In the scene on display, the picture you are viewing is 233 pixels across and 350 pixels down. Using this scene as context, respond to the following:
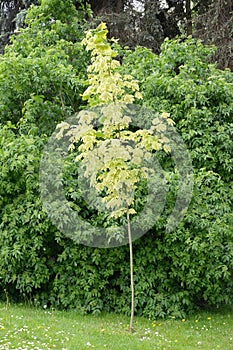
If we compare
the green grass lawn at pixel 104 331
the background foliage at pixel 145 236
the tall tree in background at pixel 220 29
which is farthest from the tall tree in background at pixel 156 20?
the green grass lawn at pixel 104 331

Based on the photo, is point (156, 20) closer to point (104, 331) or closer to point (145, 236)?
point (145, 236)

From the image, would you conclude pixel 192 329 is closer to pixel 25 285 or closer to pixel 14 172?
pixel 25 285

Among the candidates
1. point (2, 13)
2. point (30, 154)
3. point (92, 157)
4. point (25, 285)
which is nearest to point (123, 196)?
point (92, 157)

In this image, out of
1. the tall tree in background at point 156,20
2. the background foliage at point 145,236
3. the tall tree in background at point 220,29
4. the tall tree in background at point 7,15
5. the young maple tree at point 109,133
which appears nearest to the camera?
the young maple tree at point 109,133

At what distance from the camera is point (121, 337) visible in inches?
214

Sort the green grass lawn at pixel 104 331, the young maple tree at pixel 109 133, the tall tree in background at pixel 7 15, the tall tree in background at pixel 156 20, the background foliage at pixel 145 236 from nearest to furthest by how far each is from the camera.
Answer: the green grass lawn at pixel 104 331 → the young maple tree at pixel 109 133 → the background foliage at pixel 145 236 → the tall tree in background at pixel 156 20 → the tall tree in background at pixel 7 15

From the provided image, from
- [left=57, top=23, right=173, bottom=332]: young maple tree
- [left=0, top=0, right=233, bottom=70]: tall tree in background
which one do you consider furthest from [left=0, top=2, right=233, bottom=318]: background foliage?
[left=0, top=0, right=233, bottom=70]: tall tree in background

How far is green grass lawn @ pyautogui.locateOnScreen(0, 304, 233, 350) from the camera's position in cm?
505

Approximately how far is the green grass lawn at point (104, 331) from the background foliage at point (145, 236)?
0.27m

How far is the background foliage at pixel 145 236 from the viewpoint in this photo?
21.0 feet

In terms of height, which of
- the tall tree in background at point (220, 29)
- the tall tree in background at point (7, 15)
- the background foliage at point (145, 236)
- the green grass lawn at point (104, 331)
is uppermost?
the tall tree in background at point (7, 15)

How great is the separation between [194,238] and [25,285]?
8.22 ft

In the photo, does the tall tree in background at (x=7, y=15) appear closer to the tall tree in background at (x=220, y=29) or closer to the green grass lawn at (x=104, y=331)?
the tall tree in background at (x=220, y=29)

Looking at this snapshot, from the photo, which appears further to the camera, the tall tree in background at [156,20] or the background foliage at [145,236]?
the tall tree in background at [156,20]
